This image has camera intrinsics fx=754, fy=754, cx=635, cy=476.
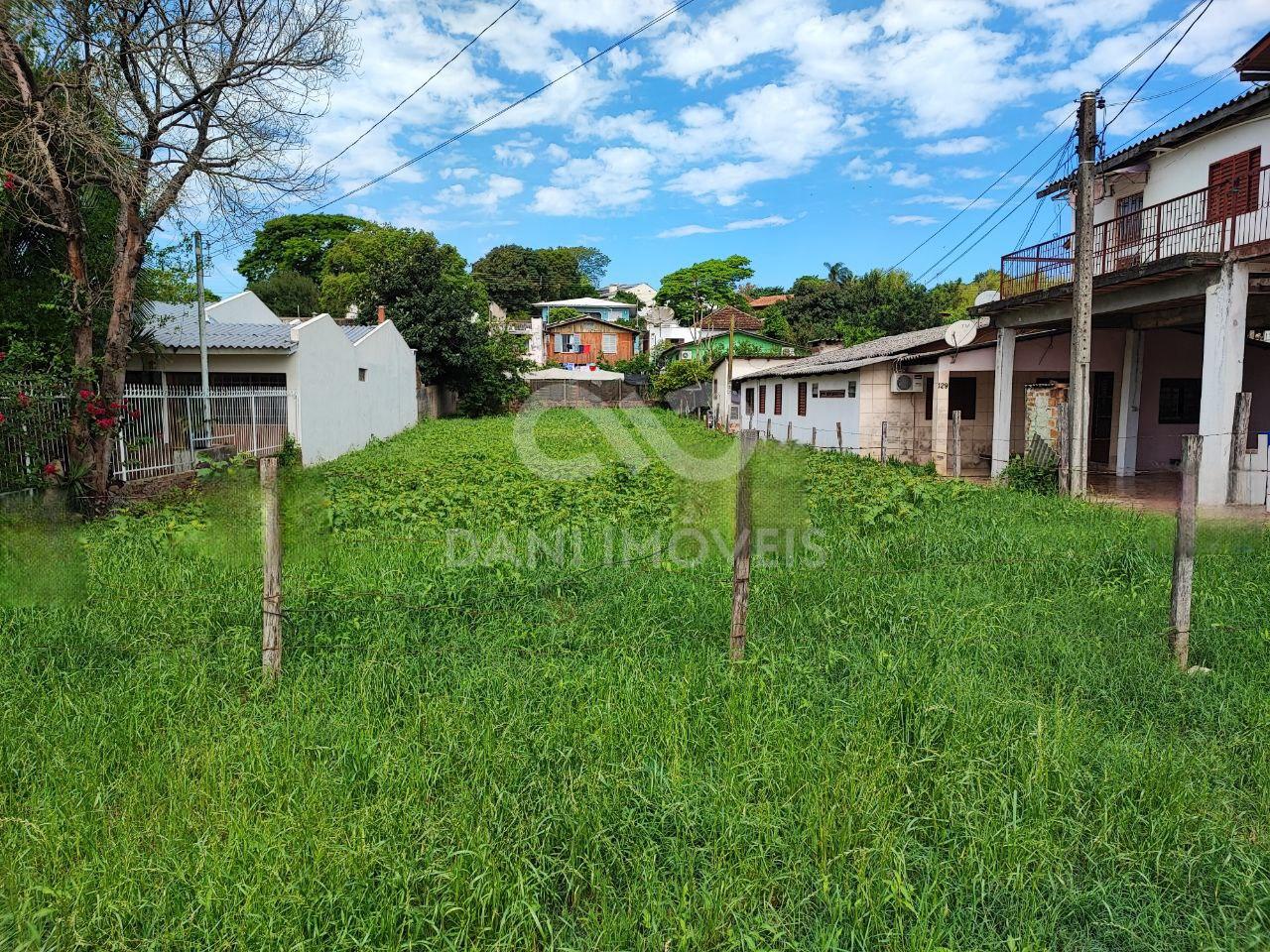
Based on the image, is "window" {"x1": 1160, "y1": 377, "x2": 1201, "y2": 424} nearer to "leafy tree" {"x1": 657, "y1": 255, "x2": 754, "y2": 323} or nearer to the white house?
the white house

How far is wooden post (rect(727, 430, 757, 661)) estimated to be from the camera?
4270 millimetres

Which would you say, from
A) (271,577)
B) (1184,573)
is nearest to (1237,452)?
(1184,573)

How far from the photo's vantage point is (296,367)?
1603cm

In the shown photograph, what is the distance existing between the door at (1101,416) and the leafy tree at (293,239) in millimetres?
50323

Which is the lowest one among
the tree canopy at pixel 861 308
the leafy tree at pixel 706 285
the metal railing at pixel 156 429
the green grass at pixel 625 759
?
the green grass at pixel 625 759

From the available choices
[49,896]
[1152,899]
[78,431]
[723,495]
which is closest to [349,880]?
[49,896]

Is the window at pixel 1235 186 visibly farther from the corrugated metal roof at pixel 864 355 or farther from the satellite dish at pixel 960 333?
the corrugated metal roof at pixel 864 355

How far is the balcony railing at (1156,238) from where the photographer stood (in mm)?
11141

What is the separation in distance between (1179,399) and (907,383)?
5.59 m

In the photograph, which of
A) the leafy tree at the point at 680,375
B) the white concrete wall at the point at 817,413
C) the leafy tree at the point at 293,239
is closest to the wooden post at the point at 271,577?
the white concrete wall at the point at 817,413

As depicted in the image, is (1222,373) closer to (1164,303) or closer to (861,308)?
(1164,303)

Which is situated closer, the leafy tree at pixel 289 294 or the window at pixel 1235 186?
the window at pixel 1235 186

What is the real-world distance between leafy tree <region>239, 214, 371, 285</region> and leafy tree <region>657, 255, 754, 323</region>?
81.0 ft

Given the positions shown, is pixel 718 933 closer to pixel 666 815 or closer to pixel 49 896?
pixel 666 815
